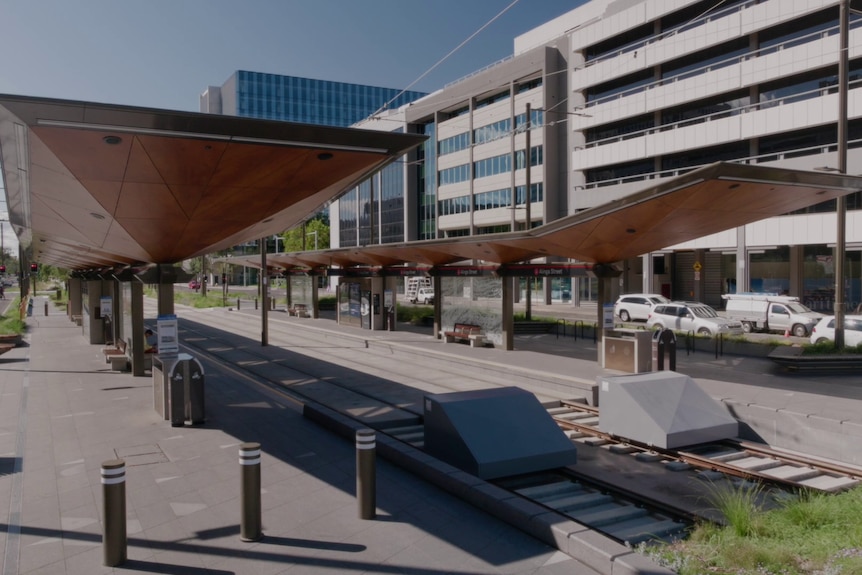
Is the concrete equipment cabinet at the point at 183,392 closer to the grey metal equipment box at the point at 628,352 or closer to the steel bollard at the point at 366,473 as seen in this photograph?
the steel bollard at the point at 366,473

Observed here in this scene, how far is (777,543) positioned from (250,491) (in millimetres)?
5101

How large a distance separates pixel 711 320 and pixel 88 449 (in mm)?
23369

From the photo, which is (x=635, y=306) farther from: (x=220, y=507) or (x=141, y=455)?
(x=220, y=507)

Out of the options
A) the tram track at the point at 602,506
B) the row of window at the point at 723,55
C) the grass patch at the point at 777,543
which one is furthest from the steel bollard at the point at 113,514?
the row of window at the point at 723,55

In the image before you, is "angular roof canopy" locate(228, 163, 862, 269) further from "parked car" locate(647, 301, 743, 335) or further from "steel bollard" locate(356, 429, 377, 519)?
"parked car" locate(647, 301, 743, 335)

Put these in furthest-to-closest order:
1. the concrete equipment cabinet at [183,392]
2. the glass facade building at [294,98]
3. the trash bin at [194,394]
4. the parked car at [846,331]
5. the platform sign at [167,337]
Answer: the glass facade building at [294,98] < the parked car at [846,331] < the platform sign at [167,337] < the trash bin at [194,394] < the concrete equipment cabinet at [183,392]

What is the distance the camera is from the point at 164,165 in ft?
30.2

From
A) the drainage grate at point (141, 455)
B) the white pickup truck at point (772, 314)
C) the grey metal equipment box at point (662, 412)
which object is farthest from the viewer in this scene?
the white pickup truck at point (772, 314)

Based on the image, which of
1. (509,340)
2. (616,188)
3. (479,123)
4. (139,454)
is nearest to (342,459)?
(139,454)

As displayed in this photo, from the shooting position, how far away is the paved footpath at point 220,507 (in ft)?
20.7

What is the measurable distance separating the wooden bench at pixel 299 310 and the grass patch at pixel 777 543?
3453cm

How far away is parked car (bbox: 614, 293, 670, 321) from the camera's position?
33.8m

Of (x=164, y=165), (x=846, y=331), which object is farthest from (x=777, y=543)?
(x=846, y=331)

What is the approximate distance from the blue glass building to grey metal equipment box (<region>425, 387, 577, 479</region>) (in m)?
118
